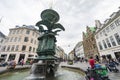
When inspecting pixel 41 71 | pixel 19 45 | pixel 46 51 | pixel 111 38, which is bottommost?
pixel 41 71

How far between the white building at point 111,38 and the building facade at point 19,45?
89.8 feet

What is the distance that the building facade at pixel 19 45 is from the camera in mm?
31578

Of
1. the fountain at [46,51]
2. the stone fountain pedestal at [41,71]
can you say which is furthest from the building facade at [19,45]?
the stone fountain pedestal at [41,71]

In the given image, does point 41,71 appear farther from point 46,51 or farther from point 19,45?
point 19,45

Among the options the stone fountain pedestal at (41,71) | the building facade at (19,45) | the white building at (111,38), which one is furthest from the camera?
the building facade at (19,45)

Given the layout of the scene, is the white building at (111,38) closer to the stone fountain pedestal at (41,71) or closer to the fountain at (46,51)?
the fountain at (46,51)

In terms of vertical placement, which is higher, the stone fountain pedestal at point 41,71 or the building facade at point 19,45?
the building facade at point 19,45

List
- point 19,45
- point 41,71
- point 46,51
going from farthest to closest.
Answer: point 19,45
point 46,51
point 41,71

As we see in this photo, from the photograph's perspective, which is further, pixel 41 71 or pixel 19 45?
pixel 19 45

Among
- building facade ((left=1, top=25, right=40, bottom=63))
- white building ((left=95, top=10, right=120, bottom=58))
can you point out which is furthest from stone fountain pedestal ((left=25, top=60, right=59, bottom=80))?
building facade ((left=1, top=25, right=40, bottom=63))

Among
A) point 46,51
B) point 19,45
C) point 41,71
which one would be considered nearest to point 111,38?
point 46,51

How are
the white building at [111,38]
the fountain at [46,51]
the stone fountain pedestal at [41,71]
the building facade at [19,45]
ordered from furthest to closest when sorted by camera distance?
the building facade at [19,45], the white building at [111,38], the fountain at [46,51], the stone fountain pedestal at [41,71]

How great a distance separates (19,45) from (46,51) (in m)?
28.2

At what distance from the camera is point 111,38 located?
23.6 m
